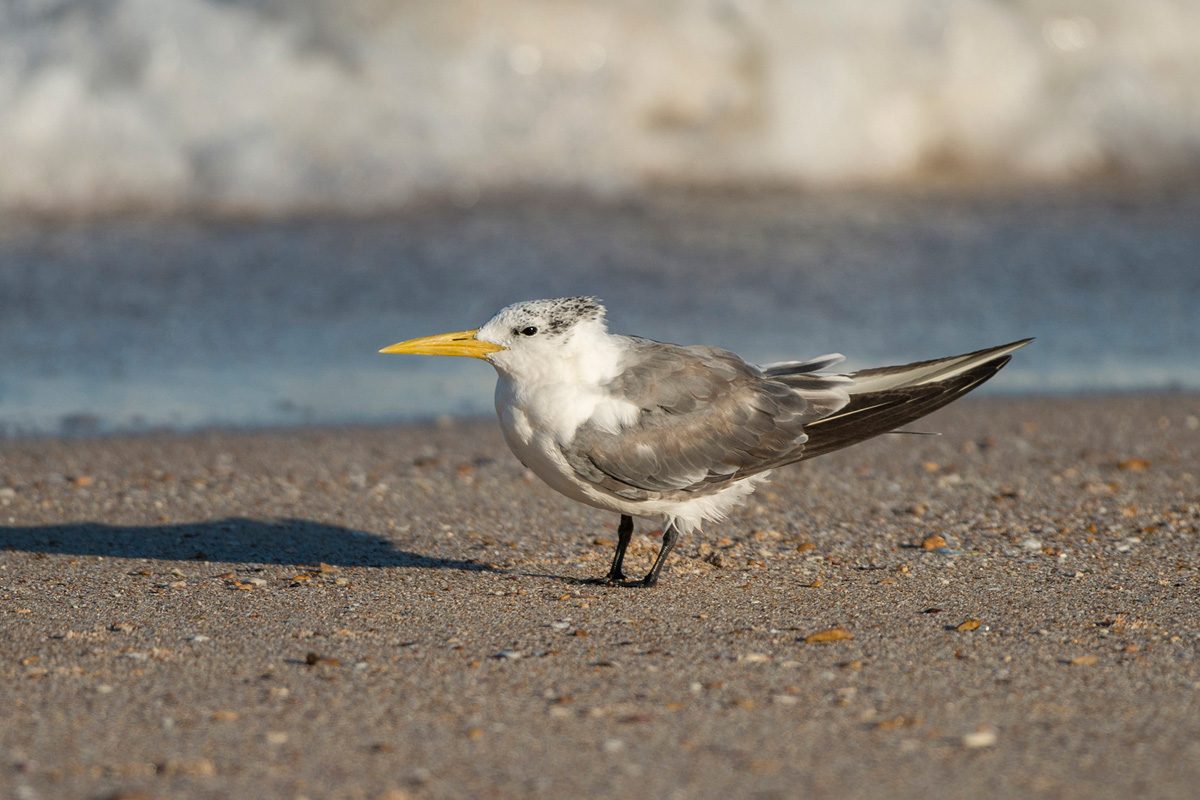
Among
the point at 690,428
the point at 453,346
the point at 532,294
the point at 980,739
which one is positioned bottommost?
the point at 980,739

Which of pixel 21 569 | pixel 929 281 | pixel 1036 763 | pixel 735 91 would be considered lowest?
pixel 1036 763

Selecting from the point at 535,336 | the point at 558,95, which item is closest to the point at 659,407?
the point at 535,336

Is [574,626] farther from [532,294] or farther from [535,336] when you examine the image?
[532,294]

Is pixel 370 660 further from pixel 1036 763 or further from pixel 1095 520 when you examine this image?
pixel 1095 520

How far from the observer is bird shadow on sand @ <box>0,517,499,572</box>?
15.1 ft

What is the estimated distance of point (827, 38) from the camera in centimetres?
1295

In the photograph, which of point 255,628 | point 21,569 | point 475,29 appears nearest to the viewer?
point 255,628

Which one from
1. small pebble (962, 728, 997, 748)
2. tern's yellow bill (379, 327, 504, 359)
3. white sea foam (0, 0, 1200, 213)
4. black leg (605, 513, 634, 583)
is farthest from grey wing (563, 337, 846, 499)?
white sea foam (0, 0, 1200, 213)

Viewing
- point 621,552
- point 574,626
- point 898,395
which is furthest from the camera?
point 621,552

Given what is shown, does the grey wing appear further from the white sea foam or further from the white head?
the white sea foam

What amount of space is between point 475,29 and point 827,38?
11.4 ft

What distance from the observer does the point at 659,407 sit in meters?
4.20

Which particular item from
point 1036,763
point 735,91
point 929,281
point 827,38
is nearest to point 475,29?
point 735,91

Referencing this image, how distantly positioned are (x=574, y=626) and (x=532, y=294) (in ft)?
16.6
